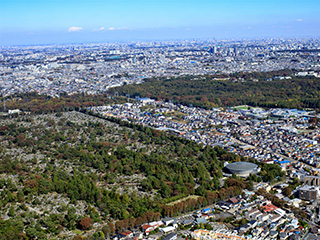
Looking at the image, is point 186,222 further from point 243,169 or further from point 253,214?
point 243,169

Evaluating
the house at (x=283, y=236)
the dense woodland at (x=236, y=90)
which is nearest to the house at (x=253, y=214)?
the house at (x=283, y=236)

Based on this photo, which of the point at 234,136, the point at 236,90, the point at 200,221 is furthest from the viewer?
the point at 236,90

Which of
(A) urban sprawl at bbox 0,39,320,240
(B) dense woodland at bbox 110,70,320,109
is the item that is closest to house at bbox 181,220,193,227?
(A) urban sprawl at bbox 0,39,320,240

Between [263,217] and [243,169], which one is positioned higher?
[243,169]

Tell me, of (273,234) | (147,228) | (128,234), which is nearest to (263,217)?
(273,234)

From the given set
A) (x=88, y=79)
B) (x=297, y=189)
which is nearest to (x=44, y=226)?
(x=297, y=189)

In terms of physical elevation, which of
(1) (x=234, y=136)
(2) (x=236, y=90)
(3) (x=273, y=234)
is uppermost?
(2) (x=236, y=90)

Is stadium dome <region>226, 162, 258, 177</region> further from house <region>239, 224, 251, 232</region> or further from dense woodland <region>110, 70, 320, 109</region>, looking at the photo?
dense woodland <region>110, 70, 320, 109</region>

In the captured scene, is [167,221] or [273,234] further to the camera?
[167,221]
